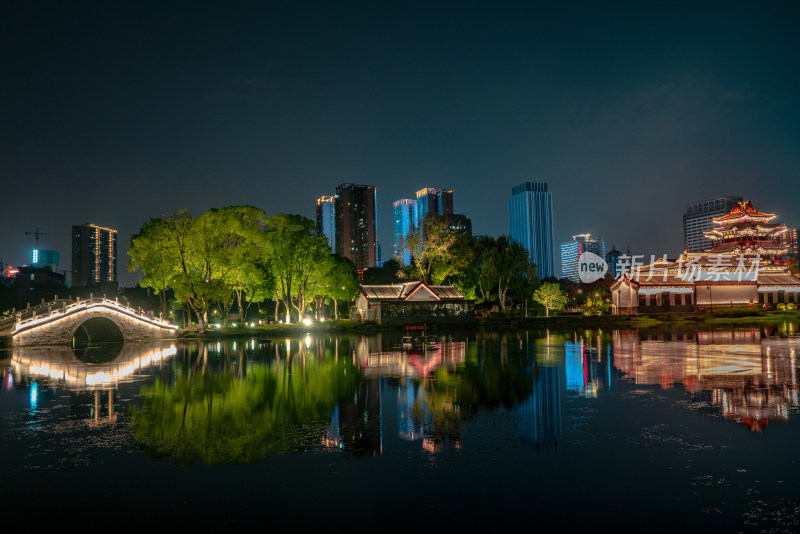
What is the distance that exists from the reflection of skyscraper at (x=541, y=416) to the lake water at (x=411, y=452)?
0.23 feet

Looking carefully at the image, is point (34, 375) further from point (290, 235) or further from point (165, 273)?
point (290, 235)

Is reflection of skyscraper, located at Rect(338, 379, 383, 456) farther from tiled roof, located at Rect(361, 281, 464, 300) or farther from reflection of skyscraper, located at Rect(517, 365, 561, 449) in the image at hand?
tiled roof, located at Rect(361, 281, 464, 300)

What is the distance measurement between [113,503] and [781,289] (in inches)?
3709

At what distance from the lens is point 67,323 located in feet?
142

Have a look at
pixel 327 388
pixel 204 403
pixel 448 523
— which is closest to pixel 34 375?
pixel 204 403

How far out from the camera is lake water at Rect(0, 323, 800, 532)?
25.4ft

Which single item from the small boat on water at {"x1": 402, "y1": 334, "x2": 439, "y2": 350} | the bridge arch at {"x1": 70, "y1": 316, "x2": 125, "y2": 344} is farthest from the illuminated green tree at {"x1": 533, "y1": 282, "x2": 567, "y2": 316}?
the bridge arch at {"x1": 70, "y1": 316, "x2": 125, "y2": 344}

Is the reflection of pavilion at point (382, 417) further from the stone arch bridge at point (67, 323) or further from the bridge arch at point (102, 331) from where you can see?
the bridge arch at point (102, 331)

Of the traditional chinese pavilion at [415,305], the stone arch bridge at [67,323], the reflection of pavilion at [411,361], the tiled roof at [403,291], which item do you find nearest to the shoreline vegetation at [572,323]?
the traditional chinese pavilion at [415,305]

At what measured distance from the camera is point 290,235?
202ft

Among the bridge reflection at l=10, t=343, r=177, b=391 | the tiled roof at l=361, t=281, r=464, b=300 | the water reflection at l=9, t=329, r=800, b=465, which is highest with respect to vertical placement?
the tiled roof at l=361, t=281, r=464, b=300

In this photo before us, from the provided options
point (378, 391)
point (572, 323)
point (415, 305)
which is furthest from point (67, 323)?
point (572, 323)

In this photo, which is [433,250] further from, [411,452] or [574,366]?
[411,452]

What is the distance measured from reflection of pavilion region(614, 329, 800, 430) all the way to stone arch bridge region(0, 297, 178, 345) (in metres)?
40.9
